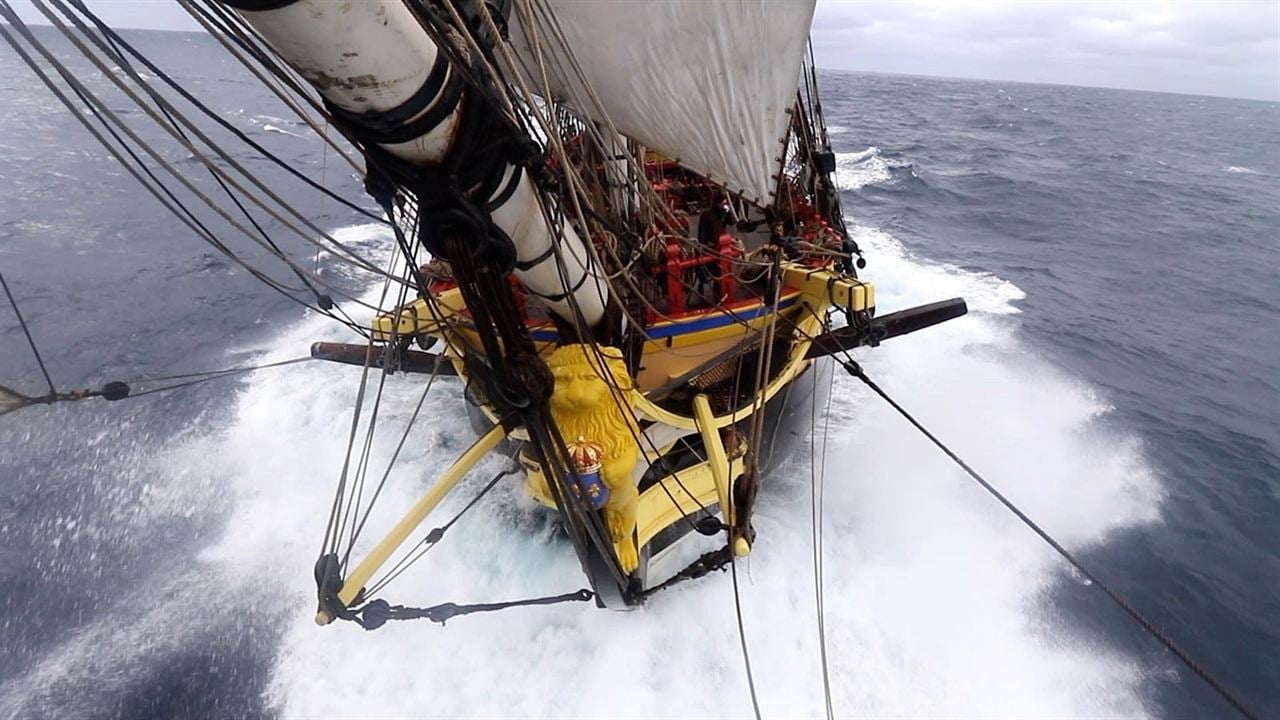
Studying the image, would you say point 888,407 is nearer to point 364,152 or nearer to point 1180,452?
point 1180,452

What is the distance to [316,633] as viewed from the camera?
7426mm

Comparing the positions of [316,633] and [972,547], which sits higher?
[972,547]

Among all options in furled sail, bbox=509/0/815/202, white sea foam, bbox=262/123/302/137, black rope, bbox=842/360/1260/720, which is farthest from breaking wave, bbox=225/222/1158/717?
Answer: white sea foam, bbox=262/123/302/137

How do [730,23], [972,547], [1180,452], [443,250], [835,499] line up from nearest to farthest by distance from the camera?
[443,250]
[730,23]
[972,547]
[835,499]
[1180,452]

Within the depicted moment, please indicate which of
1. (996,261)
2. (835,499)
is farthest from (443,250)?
(996,261)

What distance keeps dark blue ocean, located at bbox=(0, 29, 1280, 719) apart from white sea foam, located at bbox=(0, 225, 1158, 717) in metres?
0.04

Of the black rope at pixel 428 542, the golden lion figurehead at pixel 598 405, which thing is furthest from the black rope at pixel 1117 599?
the black rope at pixel 428 542

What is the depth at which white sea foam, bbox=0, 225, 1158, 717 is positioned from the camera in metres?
6.82

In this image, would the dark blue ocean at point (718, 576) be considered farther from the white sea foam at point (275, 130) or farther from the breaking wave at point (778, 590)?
the white sea foam at point (275, 130)

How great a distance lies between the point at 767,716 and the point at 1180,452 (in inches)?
354

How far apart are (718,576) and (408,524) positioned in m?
4.15

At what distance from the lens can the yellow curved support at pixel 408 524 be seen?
523cm

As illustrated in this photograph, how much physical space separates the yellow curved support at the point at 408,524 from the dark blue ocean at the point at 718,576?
7.24 feet

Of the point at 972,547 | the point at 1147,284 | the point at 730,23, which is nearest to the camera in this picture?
the point at 730,23
